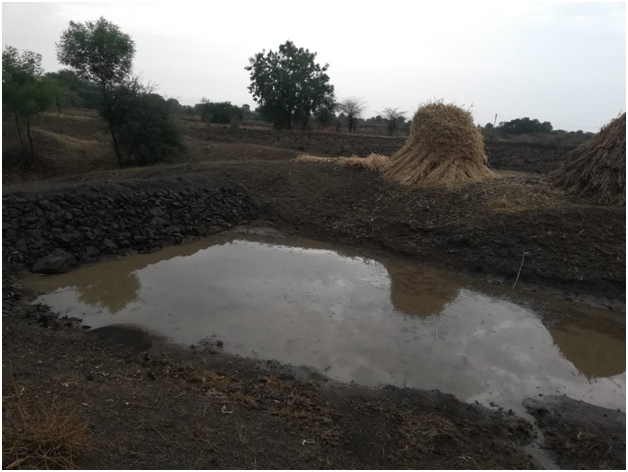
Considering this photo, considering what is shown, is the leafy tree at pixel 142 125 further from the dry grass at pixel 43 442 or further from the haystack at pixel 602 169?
the dry grass at pixel 43 442

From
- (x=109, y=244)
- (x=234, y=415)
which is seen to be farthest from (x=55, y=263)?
(x=234, y=415)

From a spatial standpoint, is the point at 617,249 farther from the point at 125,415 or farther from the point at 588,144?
the point at 125,415

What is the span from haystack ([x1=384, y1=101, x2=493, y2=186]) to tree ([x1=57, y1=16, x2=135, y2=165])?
35.4ft

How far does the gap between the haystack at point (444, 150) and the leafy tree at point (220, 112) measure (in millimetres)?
29238

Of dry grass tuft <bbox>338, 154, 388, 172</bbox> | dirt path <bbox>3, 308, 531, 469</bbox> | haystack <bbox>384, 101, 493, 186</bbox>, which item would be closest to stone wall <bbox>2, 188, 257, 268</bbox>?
dirt path <bbox>3, 308, 531, 469</bbox>

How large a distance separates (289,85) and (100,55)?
19.1m

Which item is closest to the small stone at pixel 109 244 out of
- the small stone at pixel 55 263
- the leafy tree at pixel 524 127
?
the small stone at pixel 55 263

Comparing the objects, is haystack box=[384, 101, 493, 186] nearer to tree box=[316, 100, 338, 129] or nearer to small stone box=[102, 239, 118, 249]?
small stone box=[102, 239, 118, 249]

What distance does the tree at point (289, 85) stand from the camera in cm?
3350

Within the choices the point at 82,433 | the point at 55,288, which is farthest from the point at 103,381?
the point at 55,288

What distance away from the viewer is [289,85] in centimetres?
3328

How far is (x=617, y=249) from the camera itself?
7.49 meters

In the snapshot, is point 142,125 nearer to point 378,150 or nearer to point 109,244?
point 109,244

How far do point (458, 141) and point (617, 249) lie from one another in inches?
180
